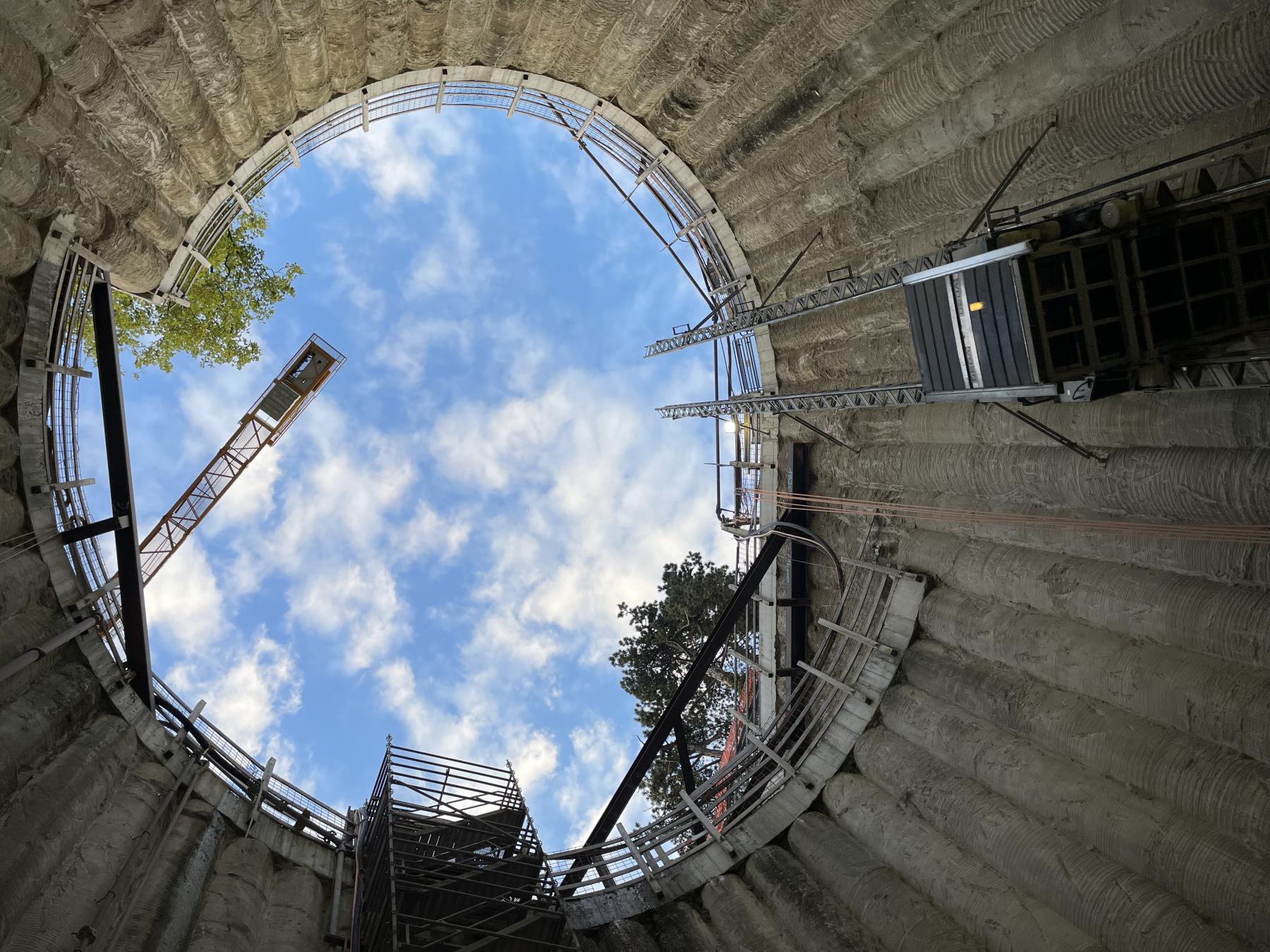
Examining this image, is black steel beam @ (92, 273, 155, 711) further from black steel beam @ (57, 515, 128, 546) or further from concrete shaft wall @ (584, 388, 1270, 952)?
concrete shaft wall @ (584, 388, 1270, 952)

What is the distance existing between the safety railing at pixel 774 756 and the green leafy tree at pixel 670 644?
25.6 ft

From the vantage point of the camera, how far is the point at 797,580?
22719 millimetres

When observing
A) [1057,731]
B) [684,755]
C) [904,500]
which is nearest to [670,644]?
[684,755]

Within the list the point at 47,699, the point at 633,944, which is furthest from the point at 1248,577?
the point at 47,699

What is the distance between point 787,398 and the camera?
62.1 ft

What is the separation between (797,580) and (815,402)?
6734 millimetres

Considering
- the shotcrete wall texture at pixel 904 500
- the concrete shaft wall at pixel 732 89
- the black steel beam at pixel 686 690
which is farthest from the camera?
the black steel beam at pixel 686 690

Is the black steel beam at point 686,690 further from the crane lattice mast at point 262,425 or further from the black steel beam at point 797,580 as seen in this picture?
the crane lattice mast at point 262,425

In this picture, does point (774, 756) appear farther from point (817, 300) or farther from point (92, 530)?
point (92, 530)

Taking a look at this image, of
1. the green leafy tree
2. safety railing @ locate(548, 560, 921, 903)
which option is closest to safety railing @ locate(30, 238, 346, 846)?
safety railing @ locate(548, 560, 921, 903)

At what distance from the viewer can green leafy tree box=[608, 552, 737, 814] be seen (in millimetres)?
28188

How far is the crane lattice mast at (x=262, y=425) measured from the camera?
28.9m

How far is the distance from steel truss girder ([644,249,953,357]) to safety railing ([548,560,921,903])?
716cm

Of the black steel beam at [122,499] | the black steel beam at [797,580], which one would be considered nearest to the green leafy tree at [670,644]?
the black steel beam at [797,580]
